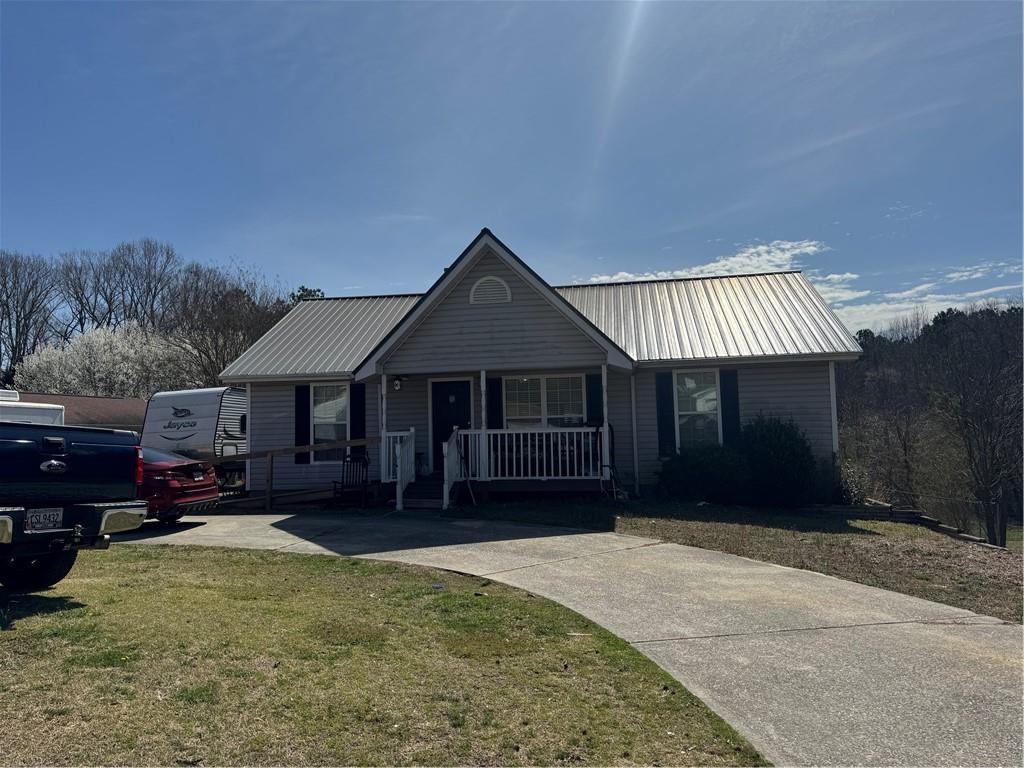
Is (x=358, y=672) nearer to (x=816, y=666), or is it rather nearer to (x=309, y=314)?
(x=816, y=666)

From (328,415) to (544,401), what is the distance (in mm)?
5275

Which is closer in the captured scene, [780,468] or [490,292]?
[780,468]

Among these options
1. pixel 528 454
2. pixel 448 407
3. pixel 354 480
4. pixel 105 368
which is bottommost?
pixel 354 480

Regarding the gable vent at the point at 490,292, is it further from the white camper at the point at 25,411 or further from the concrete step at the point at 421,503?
the white camper at the point at 25,411

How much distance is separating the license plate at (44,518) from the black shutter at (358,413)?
10394mm

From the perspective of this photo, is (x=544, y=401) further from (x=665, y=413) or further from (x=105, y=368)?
(x=105, y=368)

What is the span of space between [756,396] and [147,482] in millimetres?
12282

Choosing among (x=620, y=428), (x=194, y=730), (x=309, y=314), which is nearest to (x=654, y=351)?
(x=620, y=428)

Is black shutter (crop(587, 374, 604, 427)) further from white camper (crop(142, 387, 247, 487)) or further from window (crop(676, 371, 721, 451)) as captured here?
white camper (crop(142, 387, 247, 487))

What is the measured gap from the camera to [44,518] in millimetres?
5750

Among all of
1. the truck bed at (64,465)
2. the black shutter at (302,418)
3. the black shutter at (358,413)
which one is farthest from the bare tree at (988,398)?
the truck bed at (64,465)

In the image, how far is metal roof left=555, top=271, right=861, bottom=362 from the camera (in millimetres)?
14938

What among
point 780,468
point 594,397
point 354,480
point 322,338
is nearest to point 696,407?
point 594,397

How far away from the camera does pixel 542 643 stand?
5.31m
